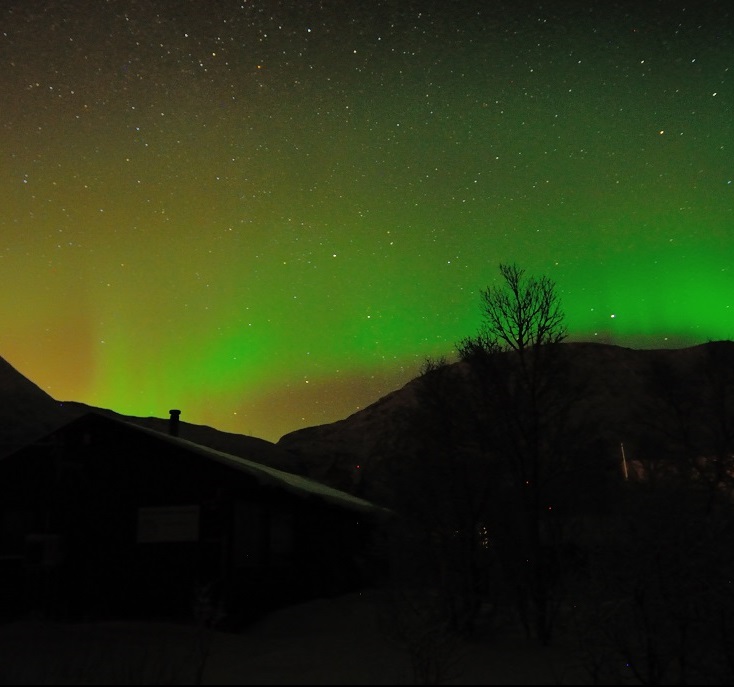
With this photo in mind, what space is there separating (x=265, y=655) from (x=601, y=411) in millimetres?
108143

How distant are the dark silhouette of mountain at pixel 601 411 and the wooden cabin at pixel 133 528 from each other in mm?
4578

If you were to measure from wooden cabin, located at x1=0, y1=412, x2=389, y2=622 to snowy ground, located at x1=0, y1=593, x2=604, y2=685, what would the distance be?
2.37 ft

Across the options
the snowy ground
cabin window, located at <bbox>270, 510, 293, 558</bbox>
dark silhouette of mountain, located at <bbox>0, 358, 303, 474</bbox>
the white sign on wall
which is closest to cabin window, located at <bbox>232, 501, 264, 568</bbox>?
cabin window, located at <bbox>270, 510, 293, 558</bbox>

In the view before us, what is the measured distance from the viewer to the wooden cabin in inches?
545

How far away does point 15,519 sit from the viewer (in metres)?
15.6

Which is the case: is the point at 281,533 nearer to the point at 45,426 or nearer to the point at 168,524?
the point at 168,524

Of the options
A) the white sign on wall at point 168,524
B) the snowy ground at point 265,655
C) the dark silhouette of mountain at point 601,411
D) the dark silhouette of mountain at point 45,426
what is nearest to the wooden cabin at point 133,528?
the white sign on wall at point 168,524

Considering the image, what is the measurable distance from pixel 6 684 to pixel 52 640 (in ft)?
16.1

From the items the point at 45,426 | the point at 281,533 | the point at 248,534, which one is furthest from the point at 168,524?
the point at 45,426

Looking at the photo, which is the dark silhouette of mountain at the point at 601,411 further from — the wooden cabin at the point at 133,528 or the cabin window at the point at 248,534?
the wooden cabin at the point at 133,528

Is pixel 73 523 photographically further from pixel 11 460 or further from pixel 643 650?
pixel 643 650

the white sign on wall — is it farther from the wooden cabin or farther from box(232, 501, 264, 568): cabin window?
box(232, 501, 264, 568): cabin window

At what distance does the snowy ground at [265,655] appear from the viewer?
26.7 ft

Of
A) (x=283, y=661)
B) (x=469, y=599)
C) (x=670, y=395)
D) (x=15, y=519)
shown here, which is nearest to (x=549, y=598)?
(x=469, y=599)
